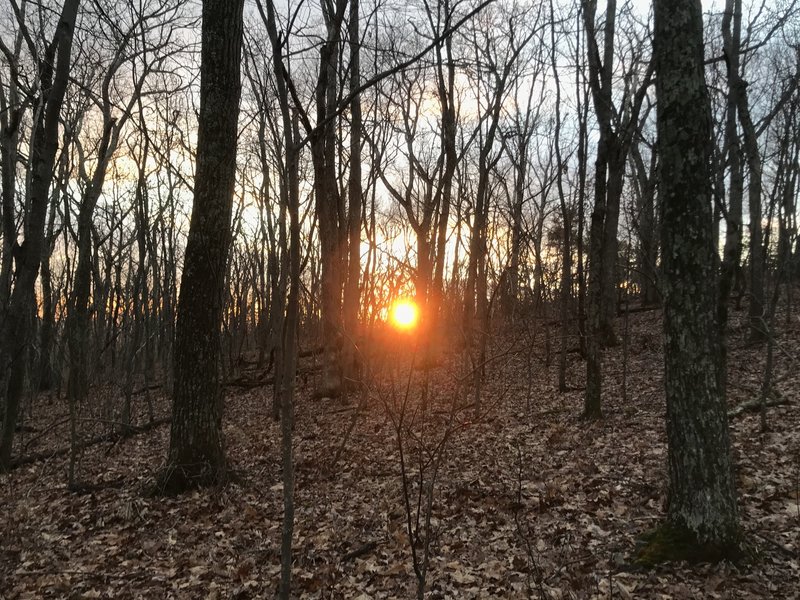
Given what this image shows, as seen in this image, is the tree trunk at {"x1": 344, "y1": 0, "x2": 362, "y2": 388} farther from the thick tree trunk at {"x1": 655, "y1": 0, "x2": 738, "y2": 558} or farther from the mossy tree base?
the thick tree trunk at {"x1": 655, "y1": 0, "x2": 738, "y2": 558}

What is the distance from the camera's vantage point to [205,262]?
5773 mm

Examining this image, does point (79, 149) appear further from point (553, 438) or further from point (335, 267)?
point (553, 438)

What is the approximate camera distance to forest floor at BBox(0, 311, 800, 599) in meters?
3.64

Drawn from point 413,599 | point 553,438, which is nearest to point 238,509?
point 413,599

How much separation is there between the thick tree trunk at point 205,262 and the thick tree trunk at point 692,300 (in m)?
4.62

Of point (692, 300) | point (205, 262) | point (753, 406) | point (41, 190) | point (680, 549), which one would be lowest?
point (680, 549)

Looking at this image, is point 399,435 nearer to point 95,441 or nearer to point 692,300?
point 692,300

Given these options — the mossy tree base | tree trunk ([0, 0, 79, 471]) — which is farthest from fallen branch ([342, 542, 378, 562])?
tree trunk ([0, 0, 79, 471])

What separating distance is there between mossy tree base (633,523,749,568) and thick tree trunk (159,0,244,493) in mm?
4507

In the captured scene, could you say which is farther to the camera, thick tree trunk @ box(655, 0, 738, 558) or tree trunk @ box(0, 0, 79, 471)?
tree trunk @ box(0, 0, 79, 471)

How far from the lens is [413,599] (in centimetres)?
361

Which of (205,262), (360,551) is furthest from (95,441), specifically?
(360,551)

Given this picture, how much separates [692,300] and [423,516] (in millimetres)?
3176

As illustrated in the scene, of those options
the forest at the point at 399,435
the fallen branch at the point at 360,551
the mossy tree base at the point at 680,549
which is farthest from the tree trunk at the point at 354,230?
the mossy tree base at the point at 680,549
